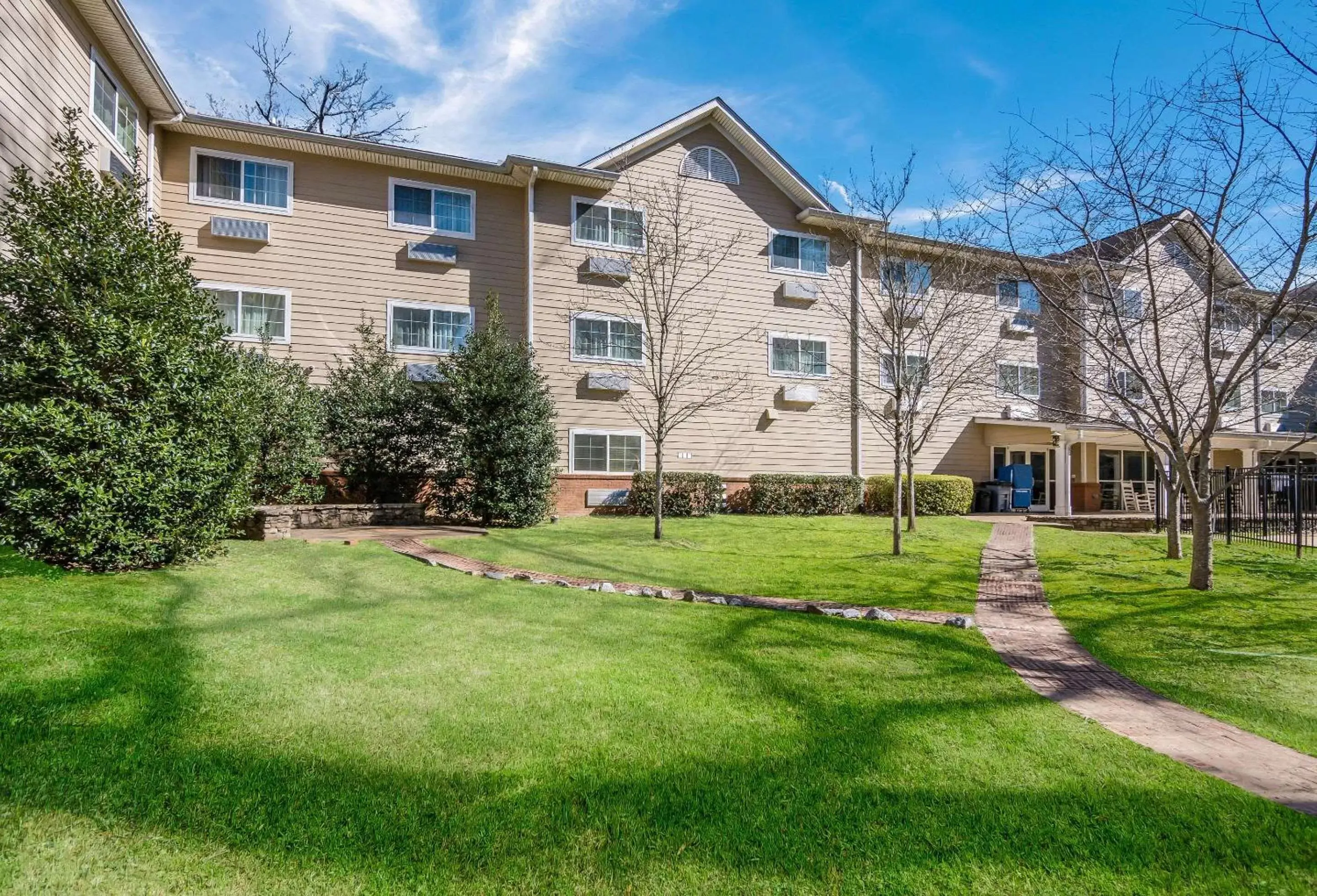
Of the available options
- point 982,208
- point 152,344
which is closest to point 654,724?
point 152,344

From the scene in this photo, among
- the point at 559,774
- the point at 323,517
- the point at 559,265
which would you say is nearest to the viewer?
the point at 559,774

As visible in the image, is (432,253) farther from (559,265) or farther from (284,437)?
(284,437)

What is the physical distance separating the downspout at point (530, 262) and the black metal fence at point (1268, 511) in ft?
46.8

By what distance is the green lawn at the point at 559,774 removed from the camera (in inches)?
104

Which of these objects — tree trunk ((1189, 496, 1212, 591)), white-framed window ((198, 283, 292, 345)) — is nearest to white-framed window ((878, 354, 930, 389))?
tree trunk ((1189, 496, 1212, 591))

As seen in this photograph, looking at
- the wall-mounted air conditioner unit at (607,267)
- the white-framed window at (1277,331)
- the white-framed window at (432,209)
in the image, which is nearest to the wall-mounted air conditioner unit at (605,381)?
the wall-mounted air conditioner unit at (607,267)

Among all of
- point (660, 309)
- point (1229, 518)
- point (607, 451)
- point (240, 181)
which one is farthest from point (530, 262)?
point (1229, 518)

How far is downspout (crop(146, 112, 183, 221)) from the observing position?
14.2 meters

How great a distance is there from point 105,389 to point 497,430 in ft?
24.9

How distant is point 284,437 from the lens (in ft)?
39.9

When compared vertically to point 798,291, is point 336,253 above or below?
below

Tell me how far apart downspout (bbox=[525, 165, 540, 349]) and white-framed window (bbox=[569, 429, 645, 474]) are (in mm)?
2819

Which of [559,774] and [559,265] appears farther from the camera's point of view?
[559,265]

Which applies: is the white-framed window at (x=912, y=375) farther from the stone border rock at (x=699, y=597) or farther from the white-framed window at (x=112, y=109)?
the white-framed window at (x=112, y=109)
